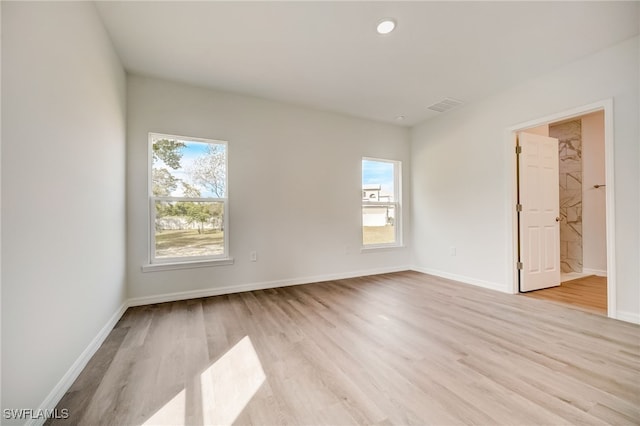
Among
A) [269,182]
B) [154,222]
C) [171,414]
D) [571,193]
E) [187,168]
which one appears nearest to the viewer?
[171,414]

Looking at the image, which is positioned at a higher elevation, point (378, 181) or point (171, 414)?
point (378, 181)

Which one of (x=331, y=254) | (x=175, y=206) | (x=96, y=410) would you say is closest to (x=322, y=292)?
(x=331, y=254)

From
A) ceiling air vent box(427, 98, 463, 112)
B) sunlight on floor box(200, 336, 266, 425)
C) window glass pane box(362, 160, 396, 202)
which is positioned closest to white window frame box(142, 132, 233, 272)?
sunlight on floor box(200, 336, 266, 425)

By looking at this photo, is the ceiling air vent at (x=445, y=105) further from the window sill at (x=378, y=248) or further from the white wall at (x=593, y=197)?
the white wall at (x=593, y=197)

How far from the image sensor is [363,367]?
1684 mm

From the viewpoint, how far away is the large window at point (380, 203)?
4449mm

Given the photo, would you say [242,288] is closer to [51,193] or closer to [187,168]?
[187,168]

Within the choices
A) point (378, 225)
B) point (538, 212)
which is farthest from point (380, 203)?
point (538, 212)

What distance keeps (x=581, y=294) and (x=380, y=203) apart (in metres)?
2.89

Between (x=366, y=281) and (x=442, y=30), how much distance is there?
10.5 ft

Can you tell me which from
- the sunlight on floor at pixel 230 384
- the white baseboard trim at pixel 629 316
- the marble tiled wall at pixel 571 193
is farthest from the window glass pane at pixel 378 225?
the marble tiled wall at pixel 571 193

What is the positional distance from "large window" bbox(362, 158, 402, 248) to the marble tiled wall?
3.00 m

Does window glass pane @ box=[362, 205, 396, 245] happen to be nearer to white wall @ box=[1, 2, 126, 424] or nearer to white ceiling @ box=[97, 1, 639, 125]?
white ceiling @ box=[97, 1, 639, 125]

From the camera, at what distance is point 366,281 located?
12.9ft
